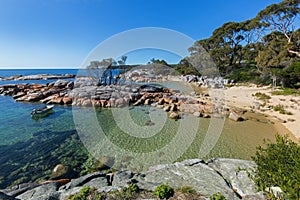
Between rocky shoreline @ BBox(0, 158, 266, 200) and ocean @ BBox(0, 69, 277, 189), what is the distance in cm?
132

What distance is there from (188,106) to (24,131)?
10.3 m

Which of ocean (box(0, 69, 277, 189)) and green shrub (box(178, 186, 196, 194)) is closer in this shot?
green shrub (box(178, 186, 196, 194))

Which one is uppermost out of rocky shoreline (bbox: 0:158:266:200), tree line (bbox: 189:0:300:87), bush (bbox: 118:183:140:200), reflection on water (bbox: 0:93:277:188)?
tree line (bbox: 189:0:300:87)

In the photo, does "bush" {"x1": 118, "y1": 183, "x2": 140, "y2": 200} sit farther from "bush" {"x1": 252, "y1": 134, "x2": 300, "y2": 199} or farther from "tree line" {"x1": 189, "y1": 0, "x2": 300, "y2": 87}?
"tree line" {"x1": 189, "y1": 0, "x2": 300, "y2": 87}

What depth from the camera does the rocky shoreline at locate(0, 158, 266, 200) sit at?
2.68m

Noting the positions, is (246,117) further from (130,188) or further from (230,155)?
(130,188)

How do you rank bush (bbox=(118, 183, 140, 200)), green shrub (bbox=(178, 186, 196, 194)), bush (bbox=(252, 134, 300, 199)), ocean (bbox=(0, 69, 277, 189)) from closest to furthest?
bush (bbox=(252, 134, 300, 199)) < bush (bbox=(118, 183, 140, 200)) < green shrub (bbox=(178, 186, 196, 194)) < ocean (bbox=(0, 69, 277, 189))

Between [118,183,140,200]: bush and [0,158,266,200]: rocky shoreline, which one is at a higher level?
[118,183,140,200]: bush

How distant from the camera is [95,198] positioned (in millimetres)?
2408

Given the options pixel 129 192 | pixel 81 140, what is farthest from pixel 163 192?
pixel 81 140

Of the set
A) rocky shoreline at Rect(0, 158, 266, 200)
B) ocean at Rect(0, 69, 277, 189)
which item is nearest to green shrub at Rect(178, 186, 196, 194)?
rocky shoreline at Rect(0, 158, 266, 200)

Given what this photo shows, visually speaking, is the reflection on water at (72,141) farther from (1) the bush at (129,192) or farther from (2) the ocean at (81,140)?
(1) the bush at (129,192)

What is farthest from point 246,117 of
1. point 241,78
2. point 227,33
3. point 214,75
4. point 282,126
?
point 227,33

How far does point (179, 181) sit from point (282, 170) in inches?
70.7
